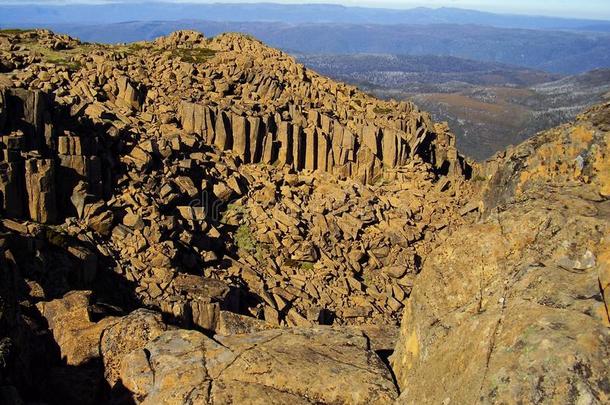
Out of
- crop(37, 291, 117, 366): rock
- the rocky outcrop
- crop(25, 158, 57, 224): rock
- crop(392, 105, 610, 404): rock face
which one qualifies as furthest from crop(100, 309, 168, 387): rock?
crop(25, 158, 57, 224): rock

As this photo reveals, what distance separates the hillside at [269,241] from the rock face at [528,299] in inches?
1.9

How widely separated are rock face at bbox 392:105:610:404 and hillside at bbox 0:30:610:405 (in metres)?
0.05

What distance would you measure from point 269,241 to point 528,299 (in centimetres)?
2906

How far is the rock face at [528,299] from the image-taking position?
31.8 ft

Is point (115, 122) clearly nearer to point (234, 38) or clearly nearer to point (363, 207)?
point (363, 207)

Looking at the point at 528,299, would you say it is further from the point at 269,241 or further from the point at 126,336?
the point at 269,241

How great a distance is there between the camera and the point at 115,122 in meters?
42.8

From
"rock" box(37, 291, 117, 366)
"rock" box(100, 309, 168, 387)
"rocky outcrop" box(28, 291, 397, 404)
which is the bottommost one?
"rock" box(37, 291, 117, 366)

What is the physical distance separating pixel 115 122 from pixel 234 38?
89.1 ft

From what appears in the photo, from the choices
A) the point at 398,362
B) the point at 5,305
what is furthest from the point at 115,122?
the point at 398,362

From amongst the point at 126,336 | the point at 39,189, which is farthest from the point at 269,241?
the point at 126,336

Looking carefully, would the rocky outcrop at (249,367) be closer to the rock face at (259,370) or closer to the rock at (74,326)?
the rock face at (259,370)

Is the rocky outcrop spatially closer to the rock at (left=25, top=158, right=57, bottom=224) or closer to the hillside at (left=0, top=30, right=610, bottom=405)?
the hillside at (left=0, top=30, right=610, bottom=405)

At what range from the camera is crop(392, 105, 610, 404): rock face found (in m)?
9.70
